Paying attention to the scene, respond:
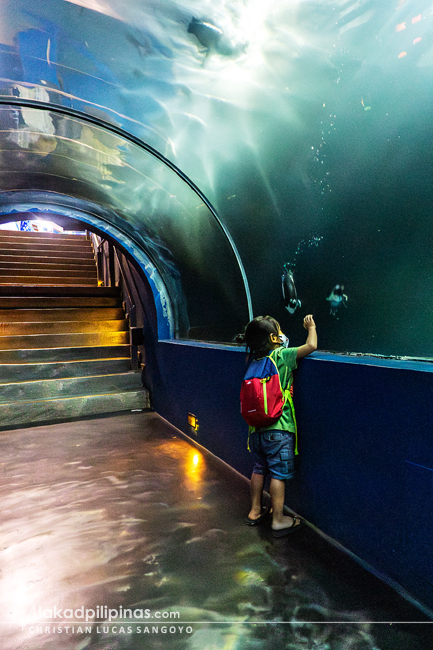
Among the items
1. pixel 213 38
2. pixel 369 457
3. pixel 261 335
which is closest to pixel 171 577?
pixel 369 457

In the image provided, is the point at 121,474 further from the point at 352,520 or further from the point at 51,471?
the point at 352,520

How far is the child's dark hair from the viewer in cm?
272

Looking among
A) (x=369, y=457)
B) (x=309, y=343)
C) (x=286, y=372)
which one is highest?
(x=309, y=343)

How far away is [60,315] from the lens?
8.44 m

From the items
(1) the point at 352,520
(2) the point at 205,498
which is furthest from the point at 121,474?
(1) the point at 352,520

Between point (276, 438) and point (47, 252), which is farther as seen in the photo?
point (47, 252)

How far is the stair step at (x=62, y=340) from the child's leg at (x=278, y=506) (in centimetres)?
599

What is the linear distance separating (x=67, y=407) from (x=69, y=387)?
1.42 feet

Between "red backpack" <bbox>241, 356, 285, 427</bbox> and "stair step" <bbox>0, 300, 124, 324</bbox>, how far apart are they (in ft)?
21.6

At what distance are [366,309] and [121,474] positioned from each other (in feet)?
9.03

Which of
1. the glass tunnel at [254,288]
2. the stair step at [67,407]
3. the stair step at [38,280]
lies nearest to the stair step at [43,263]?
the stair step at [38,280]

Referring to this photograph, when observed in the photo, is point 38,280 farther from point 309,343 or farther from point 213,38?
point 309,343

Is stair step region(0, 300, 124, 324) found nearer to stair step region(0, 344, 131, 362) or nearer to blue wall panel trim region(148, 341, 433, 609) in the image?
stair step region(0, 344, 131, 362)

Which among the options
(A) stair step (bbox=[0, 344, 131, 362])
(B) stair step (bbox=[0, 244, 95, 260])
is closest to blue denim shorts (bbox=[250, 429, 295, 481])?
(A) stair step (bbox=[0, 344, 131, 362])
